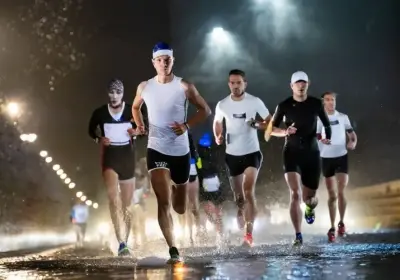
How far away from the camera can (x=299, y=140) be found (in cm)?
1041

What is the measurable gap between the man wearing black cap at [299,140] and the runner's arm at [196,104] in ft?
7.98

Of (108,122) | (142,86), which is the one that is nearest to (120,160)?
(108,122)

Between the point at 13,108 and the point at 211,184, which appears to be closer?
the point at 211,184

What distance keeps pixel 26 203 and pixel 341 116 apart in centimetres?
3182

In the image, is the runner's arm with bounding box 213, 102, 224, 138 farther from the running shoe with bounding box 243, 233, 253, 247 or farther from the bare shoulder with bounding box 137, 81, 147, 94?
the bare shoulder with bounding box 137, 81, 147, 94

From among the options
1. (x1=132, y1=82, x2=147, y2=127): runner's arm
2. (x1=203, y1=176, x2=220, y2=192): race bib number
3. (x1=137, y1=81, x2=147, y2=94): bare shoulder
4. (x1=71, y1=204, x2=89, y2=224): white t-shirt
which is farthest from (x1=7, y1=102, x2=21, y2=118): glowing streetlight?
(x1=137, y1=81, x2=147, y2=94): bare shoulder

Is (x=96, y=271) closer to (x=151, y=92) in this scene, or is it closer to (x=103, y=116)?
(x=151, y=92)

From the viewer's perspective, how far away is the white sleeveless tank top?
8.08 meters

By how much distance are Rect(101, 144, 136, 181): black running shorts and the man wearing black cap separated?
2070 millimetres

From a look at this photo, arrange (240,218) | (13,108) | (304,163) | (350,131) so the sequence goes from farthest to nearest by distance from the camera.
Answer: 1. (13,108)
2. (350,131)
3. (240,218)
4. (304,163)

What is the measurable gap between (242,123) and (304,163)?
1.15 meters

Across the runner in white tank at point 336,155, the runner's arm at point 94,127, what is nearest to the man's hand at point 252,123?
the runner's arm at point 94,127

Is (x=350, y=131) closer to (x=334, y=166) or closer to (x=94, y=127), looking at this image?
(x=334, y=166)

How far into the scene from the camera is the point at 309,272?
5.28m
